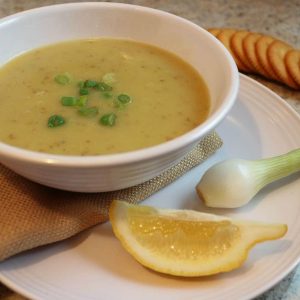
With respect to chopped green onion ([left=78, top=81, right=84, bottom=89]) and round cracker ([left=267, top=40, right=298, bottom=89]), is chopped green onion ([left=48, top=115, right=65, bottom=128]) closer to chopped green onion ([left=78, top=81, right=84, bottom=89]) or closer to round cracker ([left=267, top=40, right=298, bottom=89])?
chopped green onion ([left=78, top=81, right=84, bottom=89])

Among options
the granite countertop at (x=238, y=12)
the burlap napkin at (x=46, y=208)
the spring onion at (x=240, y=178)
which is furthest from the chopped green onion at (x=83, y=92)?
the granite countertop at (x=238, y=12)

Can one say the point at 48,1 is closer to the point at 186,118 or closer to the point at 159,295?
the point at 186,118

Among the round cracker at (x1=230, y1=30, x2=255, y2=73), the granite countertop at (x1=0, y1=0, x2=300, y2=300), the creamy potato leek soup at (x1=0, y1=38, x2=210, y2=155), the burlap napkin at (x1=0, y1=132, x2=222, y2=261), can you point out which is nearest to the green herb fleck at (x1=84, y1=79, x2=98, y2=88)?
the creamy potato leek soup at (x1=0, y1=38, x2=210, y2=155)

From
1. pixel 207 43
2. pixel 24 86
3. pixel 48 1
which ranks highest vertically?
pixel 207 43

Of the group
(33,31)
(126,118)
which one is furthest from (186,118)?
(33,31)

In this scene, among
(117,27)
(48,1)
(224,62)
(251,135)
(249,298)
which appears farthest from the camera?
(48,1)

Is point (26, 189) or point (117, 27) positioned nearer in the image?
point (26, 189)
